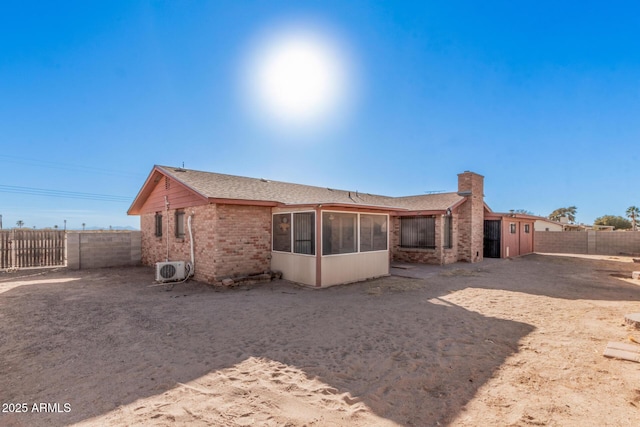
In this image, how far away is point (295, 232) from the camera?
9.13 metres

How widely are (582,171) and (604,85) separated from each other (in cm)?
2189

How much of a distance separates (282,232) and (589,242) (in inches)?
934

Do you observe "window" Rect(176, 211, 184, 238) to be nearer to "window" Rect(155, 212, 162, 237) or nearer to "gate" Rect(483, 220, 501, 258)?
"window" Rect(155, 212, 162, 237)

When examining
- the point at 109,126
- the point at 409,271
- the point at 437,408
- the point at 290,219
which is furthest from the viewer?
the point at 109,126

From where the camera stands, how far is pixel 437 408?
8.93ft

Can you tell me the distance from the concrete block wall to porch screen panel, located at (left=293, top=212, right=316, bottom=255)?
9.34 metres

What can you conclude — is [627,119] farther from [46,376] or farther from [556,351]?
[46,376]

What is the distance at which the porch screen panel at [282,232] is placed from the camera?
934cm

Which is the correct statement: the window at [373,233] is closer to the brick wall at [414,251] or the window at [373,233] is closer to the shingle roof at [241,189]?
the shingle roof at [241,189]

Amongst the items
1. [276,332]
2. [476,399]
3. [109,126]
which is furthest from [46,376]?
[109,126]

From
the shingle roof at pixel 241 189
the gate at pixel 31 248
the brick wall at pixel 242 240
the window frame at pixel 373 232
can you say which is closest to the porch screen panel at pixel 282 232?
the brick wall at pixel 242 240

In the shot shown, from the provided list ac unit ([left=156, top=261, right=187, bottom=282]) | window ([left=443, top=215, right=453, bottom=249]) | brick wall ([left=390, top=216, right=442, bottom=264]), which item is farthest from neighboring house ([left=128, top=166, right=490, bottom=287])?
window ([left=443, top=215, right=453, bottom=249])

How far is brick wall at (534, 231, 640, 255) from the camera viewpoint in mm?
19469

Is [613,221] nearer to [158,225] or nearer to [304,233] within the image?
[304,233]
